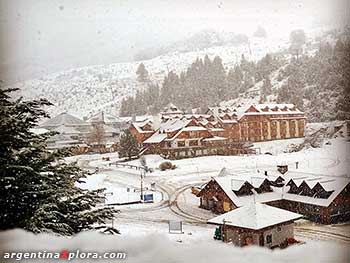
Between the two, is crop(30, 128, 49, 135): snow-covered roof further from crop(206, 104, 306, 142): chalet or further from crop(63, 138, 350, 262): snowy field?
crop(206, 104, 306, 142): chalet

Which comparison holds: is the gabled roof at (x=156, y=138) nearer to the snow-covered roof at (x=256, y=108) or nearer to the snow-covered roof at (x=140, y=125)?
the snow-covered roof at (x=140, y=125)

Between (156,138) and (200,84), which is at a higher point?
(200,84)

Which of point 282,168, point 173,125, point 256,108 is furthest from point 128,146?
point 282,168

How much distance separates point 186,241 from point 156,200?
263mm

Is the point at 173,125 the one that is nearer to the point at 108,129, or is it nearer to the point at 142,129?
the point at 142,129

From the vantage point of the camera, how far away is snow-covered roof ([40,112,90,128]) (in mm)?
2756

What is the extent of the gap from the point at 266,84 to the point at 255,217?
2.20ft

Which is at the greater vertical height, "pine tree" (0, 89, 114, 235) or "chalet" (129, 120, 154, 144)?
"chalet" (129, 120, 154, 144)

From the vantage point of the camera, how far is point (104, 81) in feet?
9.13

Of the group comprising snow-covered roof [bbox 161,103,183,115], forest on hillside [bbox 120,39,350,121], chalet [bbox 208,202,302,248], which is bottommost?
chalet [bbox 208,202,302,248]

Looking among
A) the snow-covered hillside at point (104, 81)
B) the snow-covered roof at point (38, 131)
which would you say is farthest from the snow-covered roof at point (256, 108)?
the snow-covered roof at point (38, 131)

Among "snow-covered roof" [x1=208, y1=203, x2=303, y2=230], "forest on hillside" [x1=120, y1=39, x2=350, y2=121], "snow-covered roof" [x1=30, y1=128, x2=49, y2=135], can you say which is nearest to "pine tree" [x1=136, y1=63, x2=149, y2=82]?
"forest on hillside" [x1=120, y1=39, x2=350, y2=121]

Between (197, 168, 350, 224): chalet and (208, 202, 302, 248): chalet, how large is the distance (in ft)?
0.15

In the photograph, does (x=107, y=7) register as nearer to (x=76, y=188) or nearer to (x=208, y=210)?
(x=76, y=188)
